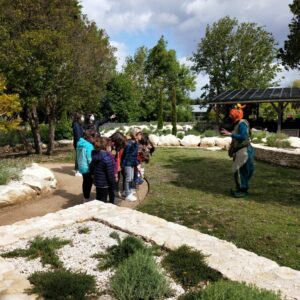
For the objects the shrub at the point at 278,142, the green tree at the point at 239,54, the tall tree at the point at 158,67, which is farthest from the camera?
the tall tree at the point at 158,67

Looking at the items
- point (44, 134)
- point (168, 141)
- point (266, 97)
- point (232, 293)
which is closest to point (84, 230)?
point (232, 293)

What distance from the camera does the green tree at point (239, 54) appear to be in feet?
121

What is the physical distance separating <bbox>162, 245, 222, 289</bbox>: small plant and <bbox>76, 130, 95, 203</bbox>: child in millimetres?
3442

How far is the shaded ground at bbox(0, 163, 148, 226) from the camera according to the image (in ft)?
21.7

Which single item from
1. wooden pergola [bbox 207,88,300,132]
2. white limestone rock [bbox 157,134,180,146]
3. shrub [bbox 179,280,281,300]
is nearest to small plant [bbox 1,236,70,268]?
shrub [bbox 179,280,281,300]

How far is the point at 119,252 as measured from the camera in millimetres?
3898

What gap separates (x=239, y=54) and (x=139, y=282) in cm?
3703

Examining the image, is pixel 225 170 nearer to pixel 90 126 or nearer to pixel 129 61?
pixel 90 126

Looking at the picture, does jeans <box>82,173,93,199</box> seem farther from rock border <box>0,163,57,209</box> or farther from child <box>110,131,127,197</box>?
rock border <box>0,163,57,209</box>

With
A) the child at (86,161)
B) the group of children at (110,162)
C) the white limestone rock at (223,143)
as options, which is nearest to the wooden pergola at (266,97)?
the white limestone rock at (223,143)

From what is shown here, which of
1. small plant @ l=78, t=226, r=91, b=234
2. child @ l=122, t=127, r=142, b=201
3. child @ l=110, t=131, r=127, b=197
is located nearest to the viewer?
small plant @ l=78, t=226, r=91, b=234

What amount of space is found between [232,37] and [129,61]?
1543 centimetres

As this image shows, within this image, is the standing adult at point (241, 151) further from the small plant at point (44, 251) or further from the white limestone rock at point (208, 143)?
the white limestone rock at point (208, 143)

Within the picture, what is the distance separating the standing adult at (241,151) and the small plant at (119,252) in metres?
4.19
